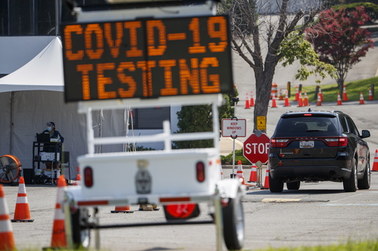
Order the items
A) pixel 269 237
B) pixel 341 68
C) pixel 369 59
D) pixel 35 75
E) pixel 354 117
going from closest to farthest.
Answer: pixel 269 237 → pixel 35 75 → pixel 354 117 → pixel 341 68 → pixel 369 59

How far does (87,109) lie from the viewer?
11.6 meters

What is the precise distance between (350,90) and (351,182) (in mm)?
39669

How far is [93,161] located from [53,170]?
55.1 ft

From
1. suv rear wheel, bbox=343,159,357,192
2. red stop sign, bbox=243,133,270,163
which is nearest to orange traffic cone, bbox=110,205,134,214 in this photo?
suv rear wheel, bbox=343,159,357,192

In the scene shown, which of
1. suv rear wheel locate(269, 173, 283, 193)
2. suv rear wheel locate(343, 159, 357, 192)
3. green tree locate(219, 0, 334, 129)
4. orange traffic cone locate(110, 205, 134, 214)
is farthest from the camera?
green tree locate(219, 0, 334, 129)

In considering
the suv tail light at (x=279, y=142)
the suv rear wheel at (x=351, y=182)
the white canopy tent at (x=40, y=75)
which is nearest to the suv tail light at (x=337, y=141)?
the suv rear wheel at (x=351, y=182)

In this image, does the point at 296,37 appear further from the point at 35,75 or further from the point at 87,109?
the point at 87,109

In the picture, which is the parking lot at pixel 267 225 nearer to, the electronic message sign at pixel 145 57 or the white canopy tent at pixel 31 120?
the electronic message sign at pixel 145 57

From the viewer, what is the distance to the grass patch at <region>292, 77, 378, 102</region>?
190 feet

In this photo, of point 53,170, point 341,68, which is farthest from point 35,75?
point 341,68

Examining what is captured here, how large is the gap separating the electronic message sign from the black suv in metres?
10.6

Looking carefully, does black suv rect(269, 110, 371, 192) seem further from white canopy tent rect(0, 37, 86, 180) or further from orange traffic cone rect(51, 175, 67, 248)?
orange traffic cone rect(51, 175, 67, 248)

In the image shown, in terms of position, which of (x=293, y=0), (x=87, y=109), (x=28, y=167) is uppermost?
(x=293, y=0)

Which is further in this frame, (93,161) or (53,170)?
(53,170)
